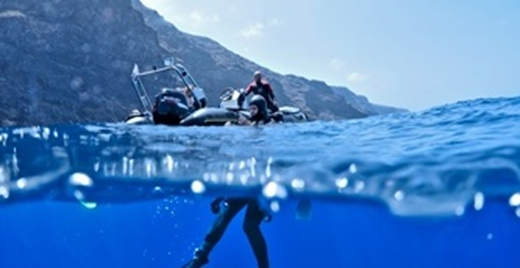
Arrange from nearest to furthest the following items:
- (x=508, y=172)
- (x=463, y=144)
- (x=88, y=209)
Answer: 1. (x=508, y=172)
2. (x=463, y=144)
3. (x=88, y=209)

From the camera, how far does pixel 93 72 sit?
90688 mm

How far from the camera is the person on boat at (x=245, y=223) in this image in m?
9.75

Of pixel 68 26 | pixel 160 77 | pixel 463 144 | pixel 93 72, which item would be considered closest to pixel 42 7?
pixel 68 26

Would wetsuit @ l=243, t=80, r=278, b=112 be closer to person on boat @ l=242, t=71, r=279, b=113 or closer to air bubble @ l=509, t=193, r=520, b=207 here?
person on boat @ l=242, t=71, r=279, b=113

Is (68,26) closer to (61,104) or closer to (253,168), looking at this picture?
(61,104)

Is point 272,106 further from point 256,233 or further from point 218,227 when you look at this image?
point 218,227

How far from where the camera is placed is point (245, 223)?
10.8 m

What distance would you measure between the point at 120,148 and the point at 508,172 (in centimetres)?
717

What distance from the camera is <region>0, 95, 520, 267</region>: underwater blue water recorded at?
9586mm

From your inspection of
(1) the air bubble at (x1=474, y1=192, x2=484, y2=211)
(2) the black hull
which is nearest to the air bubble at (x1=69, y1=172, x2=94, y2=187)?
(2) the black hull

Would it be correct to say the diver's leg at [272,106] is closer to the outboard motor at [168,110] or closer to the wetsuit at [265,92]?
the wetsuit at [265,92]

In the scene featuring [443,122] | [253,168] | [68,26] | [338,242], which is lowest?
[338,242]

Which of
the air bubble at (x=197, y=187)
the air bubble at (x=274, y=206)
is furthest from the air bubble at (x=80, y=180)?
the air bubble at (x=274, y=206)

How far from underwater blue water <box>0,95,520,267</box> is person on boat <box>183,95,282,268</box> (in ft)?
1.07
